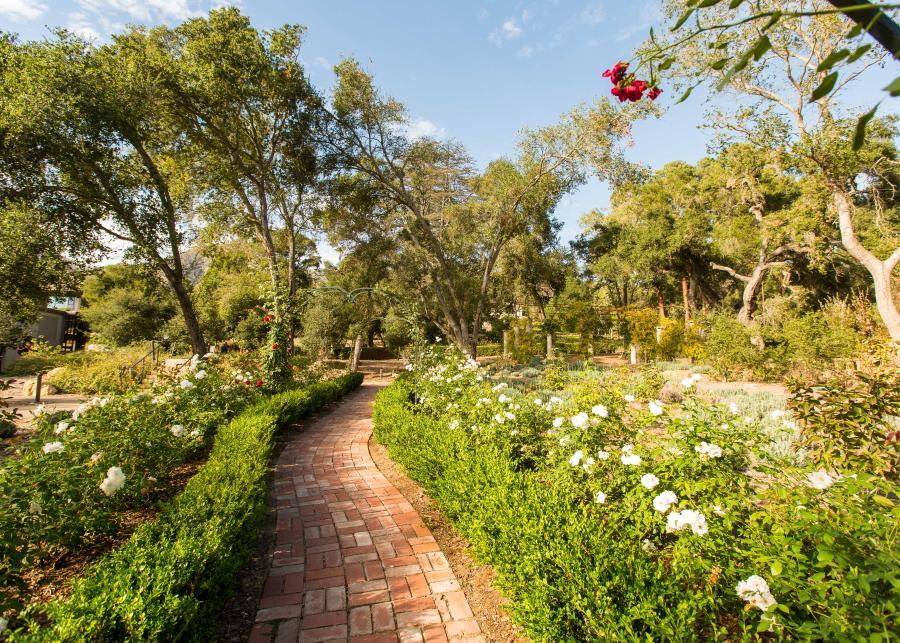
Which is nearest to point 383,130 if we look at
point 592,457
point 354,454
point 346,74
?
point 346,74

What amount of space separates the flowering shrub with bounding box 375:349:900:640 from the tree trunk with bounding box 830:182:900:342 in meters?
11.7

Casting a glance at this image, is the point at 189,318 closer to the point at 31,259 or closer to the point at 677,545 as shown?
the point at 31,259

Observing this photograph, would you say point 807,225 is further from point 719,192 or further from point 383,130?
point 383,130

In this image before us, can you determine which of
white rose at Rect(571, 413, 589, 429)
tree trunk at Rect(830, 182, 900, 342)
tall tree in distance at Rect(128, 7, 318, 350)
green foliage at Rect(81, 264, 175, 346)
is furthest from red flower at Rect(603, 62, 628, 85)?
green foliage at Rect(81, 264, 175, 346)

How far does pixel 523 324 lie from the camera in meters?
21.2

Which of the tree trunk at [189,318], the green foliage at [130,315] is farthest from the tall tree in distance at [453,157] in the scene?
the green foliage at [130,315]

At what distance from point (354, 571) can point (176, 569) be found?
1.30 metres

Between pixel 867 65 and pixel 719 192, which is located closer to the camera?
pixel 867 65

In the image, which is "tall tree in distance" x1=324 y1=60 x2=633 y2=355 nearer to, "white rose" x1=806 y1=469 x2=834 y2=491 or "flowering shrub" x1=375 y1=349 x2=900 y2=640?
"flowering shrub" x1=375 y1=349 x2=900 y2=640

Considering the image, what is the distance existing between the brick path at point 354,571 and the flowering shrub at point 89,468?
47.9 inches

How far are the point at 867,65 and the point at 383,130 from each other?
12.2 metres

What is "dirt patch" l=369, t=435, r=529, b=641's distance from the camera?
2.58 metres

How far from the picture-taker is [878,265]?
35.5ft

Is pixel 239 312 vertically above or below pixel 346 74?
below
